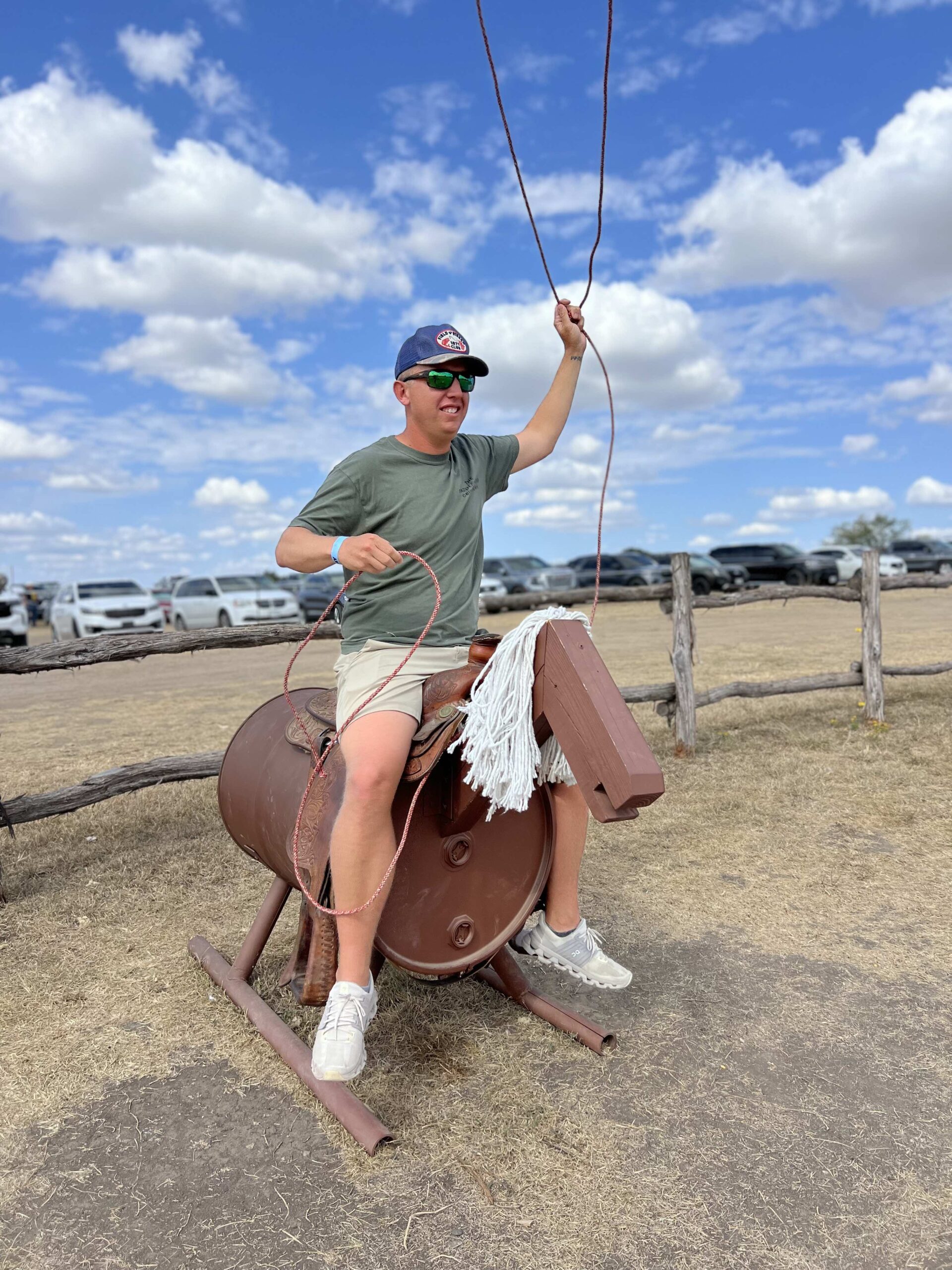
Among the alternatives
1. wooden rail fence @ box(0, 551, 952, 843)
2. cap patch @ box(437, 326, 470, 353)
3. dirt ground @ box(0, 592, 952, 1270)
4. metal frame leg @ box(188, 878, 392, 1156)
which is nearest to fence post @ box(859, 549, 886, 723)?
wooden rail fence @ box(0, 551, 952, 843)

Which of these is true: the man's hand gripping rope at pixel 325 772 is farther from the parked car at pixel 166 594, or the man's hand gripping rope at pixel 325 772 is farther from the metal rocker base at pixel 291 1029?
the parked car at pixel 166 594

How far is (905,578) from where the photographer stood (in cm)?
868

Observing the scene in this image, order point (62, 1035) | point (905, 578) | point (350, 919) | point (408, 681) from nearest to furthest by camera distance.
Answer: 1. point (350, 919)
2. point (408, 681)
3. point (62, 1035)
4. point (905, 578)

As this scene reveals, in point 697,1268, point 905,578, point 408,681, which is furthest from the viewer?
point 905,578

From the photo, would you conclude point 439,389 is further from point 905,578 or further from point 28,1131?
point 905,578

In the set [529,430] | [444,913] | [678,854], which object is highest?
[529,430]

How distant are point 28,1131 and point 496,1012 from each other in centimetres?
143

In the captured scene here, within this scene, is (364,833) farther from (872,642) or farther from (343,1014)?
(872,642)

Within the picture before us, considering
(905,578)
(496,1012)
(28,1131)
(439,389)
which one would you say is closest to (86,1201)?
(28,1131)

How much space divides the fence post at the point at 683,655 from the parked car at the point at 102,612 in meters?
14.8

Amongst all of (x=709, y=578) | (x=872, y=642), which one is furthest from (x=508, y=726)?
(x=709, y=578)

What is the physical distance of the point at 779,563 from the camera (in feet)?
97.3

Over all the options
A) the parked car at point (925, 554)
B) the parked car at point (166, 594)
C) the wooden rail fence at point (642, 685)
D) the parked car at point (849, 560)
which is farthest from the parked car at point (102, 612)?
the parked car at point (925, 554)

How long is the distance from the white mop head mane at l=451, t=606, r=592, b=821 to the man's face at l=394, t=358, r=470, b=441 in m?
0.73
